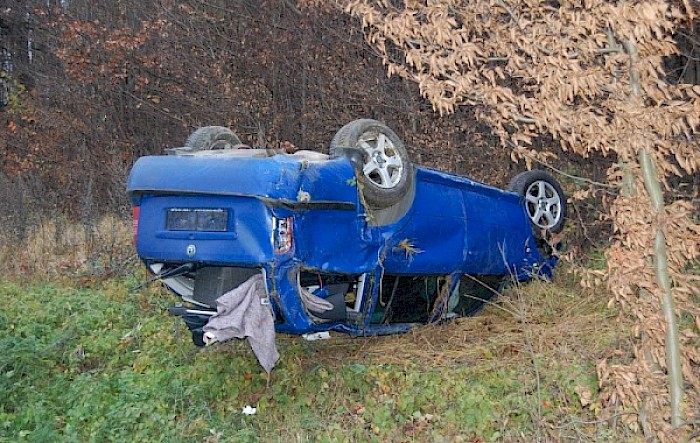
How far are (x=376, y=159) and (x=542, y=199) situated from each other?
2856 mm

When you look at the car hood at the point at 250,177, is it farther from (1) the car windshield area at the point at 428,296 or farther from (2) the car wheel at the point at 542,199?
(2) the car wheel at the point at 542,199

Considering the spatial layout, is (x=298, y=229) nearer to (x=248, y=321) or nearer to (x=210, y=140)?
(x=248, y=321)

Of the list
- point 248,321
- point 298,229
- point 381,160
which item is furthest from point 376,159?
point 248,321

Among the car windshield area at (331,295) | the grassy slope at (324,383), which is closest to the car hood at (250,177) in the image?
the car windshield area at (331,295)

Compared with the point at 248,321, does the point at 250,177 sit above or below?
above

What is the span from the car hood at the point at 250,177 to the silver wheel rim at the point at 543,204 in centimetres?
301

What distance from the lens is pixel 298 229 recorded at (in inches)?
206

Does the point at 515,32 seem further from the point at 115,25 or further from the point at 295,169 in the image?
the point at 115,25

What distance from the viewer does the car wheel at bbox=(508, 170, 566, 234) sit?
25.6 feet

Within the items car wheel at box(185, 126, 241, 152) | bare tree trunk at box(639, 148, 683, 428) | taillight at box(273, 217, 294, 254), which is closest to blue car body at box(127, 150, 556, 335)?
taillight at box(273, 217, 294, 254)

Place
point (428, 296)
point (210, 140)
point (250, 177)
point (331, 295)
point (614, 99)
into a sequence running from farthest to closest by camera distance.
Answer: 1. point (428, 296)
2. point (210, 140)
3. point (331, 295)
4. point (250, 177)
5. point (614, 99)

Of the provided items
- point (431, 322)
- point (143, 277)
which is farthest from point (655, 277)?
point (143, 277)

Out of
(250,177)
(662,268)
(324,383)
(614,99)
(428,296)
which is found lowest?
(324,383)

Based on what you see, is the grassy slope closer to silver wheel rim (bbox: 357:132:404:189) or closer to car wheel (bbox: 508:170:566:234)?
car wheel (bbox: 508:170:566:234)
